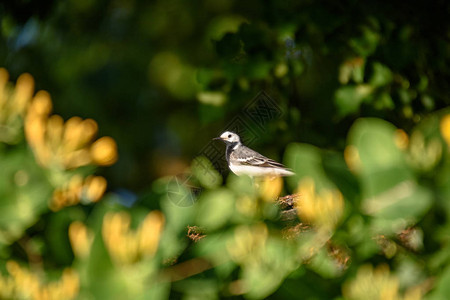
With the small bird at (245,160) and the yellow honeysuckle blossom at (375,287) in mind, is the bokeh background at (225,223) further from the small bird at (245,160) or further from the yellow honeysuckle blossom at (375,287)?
the small bird at (245,160)

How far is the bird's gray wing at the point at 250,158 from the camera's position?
96.1 inches

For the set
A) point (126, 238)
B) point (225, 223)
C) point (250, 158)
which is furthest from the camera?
point (250, 158)

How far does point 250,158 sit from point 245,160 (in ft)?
0.13

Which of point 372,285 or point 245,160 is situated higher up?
point 372,285

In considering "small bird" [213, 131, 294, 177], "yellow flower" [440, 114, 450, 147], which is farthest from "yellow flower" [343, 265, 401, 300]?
"small bird" [213, 131, 294, 177]

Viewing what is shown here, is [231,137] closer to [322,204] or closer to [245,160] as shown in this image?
[245,160]

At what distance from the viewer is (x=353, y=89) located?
2426mm

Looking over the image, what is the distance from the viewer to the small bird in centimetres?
238

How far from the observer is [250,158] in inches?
104

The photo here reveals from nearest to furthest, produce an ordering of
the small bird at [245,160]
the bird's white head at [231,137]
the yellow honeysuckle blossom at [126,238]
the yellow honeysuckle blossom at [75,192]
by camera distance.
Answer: the yellow honeysuckle blossom at [126,238]
the yellow honeysuckle blossom at [75,192]
the small bird at [245,160]
the bird's white head at [231,137]

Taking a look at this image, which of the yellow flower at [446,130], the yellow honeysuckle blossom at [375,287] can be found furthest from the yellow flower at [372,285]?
the yellow flower at [446,130]

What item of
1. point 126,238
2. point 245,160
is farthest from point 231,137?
point 126,238

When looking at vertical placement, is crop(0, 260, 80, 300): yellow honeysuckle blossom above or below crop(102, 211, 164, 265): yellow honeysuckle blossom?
below

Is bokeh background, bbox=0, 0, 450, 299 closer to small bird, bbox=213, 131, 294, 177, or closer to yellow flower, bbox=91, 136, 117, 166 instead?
yellow flower, bbox=91, 136, 117, 166
